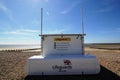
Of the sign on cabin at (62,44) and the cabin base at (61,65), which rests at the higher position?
the sign on cabin at (62,44)

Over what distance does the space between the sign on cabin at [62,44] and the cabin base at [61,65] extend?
164cm

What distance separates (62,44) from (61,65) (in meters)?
2.00

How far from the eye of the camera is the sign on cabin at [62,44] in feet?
31.4

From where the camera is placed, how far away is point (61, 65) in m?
7.98

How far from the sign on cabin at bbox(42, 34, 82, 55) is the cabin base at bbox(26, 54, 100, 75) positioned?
64.5 inches

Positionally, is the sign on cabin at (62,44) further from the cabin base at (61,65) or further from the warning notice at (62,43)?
the cabin base at (61,65)

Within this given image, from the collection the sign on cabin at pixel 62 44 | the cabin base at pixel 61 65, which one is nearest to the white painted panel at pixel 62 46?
the sign on cabin at pixel 62 44

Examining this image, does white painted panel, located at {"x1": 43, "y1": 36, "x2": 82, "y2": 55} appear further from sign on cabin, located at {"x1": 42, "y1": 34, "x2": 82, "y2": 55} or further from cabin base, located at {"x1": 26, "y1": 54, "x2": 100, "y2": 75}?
cabin base, located at {"x1": 26, "y1": 54, "x2": 100, "y2": 75}

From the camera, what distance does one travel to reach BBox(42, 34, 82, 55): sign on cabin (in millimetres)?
9562

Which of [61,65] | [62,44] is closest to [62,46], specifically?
[62,44]

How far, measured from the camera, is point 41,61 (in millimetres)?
7965

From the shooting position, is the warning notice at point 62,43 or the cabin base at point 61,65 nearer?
the cabin base at point 61,65

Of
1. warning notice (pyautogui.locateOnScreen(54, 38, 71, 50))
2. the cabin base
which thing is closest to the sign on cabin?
warning notice (pyautogui.locateOnScreen(54, 38, 71, 50))

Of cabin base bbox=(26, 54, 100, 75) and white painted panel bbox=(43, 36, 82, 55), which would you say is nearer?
cabin base bbox=(26, 54, 100, 75)
